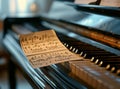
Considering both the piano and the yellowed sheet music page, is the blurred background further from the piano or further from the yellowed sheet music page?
the yellowed sheet music page

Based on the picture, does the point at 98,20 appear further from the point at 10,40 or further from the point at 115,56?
the point at 10,40

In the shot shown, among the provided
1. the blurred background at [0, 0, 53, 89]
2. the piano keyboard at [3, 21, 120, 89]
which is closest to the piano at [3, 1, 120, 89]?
the piano keyboard at [3, 21, 120, 89]

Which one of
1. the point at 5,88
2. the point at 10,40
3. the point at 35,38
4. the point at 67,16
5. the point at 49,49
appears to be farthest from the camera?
the point at 5,88

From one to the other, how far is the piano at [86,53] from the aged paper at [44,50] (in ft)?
0.12

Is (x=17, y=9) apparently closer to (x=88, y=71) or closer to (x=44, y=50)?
(x=44, y=50)

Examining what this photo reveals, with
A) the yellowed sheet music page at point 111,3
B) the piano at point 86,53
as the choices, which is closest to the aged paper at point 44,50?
the piano at point 86,53

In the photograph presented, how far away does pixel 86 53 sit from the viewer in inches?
35.8

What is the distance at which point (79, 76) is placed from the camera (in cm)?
76

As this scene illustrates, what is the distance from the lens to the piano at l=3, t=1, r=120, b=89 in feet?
2.35

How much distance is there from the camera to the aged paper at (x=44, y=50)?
2.86ft

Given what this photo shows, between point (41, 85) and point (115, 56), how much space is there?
0.33 m

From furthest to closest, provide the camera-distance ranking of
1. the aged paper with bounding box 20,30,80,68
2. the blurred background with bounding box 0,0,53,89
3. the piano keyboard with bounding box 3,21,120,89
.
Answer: the blurred background with bounding box 0,0,53,89 < the aged paper with bounding box 20,30,80,68 < the piano keyboard with bounding box 3,21,120,89

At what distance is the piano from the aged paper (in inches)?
1.5

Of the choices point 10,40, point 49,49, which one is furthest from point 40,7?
point 49,49
